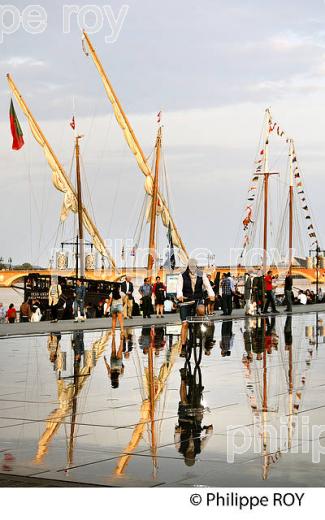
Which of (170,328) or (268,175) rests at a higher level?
(268,175)

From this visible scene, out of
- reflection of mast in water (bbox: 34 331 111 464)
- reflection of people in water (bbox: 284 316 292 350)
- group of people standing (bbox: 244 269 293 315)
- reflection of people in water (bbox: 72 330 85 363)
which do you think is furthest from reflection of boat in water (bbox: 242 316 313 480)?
group of people standing (bbox: 244 269 293 315)

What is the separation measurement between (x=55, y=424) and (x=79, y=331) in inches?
719

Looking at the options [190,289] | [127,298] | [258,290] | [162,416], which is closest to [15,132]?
[258,290]

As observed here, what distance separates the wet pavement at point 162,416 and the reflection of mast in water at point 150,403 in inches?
0.6

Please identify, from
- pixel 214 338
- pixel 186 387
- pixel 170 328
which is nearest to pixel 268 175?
pixel 170 328

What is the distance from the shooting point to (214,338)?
2667 centimetres

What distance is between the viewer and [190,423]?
1141 cm

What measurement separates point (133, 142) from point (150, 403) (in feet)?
189

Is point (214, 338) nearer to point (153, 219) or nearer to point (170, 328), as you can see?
point (170, 328)

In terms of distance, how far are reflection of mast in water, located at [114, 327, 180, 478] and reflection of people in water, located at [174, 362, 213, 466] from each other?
27 centimetres

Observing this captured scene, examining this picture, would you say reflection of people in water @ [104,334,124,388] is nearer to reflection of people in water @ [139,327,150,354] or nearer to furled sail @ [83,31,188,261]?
reflection of people in water @ [139,327,150,354]

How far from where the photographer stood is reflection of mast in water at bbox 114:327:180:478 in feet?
30.5

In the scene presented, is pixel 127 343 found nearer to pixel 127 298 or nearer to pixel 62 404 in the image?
pixel 62 404

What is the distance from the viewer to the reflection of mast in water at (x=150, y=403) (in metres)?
9.28
